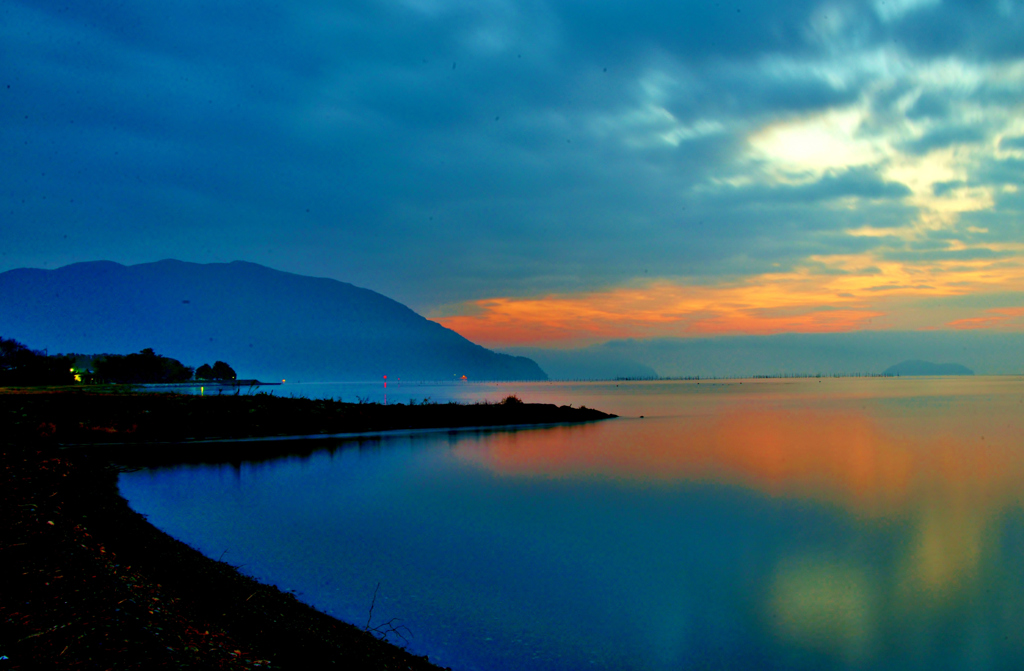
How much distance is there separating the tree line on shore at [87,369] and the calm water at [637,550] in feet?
262

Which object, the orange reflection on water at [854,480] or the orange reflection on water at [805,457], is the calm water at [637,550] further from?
the orange reflection on water at [805,457]

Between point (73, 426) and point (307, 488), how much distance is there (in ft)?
59.6

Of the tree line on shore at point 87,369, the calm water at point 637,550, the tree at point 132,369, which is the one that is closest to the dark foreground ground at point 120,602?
the calm water at point 637,550

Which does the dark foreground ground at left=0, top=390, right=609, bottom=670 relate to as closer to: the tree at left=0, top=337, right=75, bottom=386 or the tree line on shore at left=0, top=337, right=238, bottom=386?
the tree at left=0, top=337, right=75, bottom=386

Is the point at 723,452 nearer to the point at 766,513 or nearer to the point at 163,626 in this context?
the point at 766,513

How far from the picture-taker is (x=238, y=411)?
117 feet

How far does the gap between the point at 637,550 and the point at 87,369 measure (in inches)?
5874

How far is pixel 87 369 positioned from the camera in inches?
5020

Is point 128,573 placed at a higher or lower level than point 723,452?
higher

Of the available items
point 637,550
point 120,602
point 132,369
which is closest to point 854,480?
point 637,550

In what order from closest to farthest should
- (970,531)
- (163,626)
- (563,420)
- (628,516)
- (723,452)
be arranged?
1. (163,626)
2. (970,531)
3. (628,516)
4. (723,452)
5. (563,420)

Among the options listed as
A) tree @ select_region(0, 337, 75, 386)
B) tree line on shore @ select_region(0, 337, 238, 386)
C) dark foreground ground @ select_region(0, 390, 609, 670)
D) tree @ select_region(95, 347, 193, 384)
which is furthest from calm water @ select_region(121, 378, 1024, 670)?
tree @ select_region(95, 347, 193, 384)

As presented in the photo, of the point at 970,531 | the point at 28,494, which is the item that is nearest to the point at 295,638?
the point at 28,494

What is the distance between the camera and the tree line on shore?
83250 millimetres
